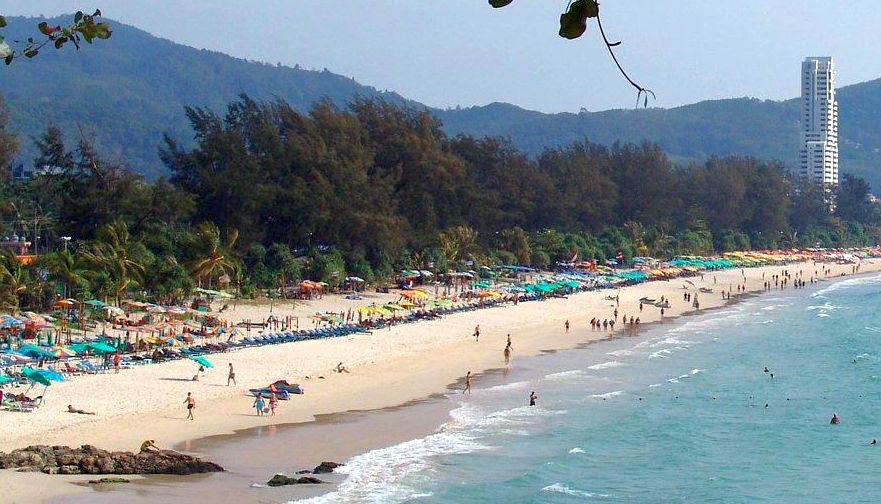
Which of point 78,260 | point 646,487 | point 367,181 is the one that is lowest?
point 646,487

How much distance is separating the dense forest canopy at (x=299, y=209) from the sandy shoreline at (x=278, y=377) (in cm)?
415

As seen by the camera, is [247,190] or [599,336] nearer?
[599,336]

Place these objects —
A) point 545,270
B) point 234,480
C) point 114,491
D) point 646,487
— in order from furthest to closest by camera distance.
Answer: point 545,270 → point 646,487 → point 234,480 → point 114,491

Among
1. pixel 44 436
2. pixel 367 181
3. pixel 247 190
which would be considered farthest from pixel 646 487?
pixel 367 181

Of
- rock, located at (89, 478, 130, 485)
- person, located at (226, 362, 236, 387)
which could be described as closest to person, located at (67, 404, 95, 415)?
rock, located at (89, 478, 130, 485)

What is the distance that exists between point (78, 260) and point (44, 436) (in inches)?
616

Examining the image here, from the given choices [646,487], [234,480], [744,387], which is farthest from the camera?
[744,387]

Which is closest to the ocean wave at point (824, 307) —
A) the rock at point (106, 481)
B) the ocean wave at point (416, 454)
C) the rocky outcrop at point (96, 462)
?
the ocean wave at point (416, 454)

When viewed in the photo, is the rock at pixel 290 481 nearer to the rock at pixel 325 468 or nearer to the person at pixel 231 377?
the rock at pixel 325 468

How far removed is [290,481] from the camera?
18.5 metres

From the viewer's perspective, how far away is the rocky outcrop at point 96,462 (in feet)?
58.9

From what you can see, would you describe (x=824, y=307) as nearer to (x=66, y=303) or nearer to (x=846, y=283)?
(x=846, y=283)

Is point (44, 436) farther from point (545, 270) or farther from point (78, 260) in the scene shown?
point (545, 270)

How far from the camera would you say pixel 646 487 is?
19.9 metres
